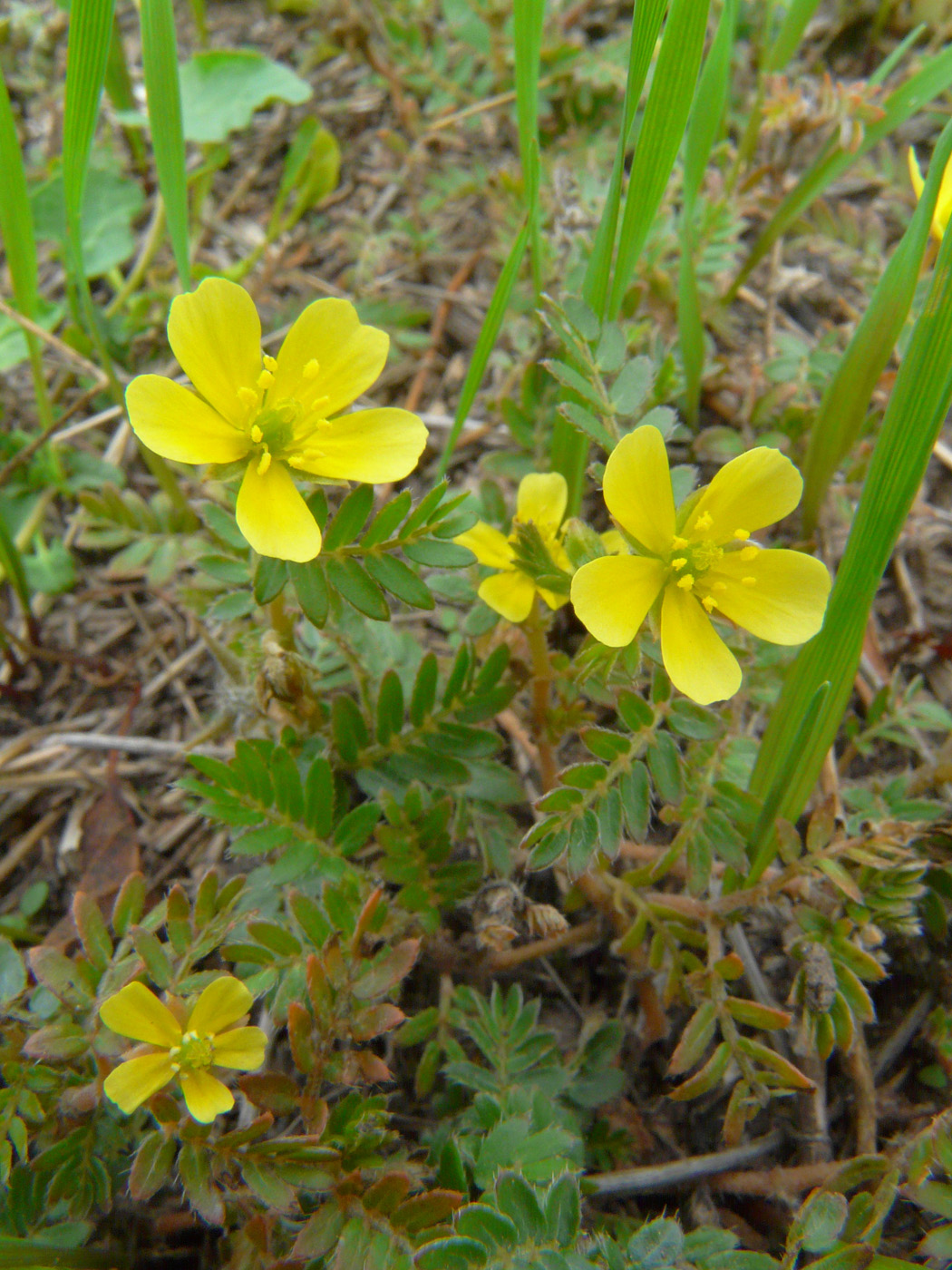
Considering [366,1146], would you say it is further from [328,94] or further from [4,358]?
[328,94]

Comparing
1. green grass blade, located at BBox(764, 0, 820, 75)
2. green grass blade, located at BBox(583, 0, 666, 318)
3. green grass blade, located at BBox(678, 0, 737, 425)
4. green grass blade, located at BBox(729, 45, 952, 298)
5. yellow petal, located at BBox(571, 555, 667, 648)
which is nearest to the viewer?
yellow petal, located at BBox(571, 555, 667, 648)

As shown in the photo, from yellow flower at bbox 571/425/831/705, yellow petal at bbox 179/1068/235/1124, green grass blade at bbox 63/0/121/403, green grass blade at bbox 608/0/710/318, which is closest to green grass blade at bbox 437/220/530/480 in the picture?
green grass blade at bbox 608/0/710/318

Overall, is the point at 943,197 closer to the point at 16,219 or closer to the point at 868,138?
the point at 868,138

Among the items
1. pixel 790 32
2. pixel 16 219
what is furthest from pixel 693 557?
pixel 790 32

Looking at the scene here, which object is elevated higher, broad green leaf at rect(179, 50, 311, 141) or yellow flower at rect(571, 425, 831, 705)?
broad green leaf at rect(179, 50, 311, 141)

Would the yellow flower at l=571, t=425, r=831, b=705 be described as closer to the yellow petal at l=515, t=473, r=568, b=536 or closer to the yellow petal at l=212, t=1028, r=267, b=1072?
the yellow petal at l=515, t=473, r=568, b=536

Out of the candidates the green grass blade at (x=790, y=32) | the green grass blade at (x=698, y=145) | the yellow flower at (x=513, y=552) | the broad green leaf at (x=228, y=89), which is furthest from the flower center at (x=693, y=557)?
the broad green leaf at (x=228, y=89)

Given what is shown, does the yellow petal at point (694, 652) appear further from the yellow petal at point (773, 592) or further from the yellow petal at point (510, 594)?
the yellow petal at point (510, 594)
